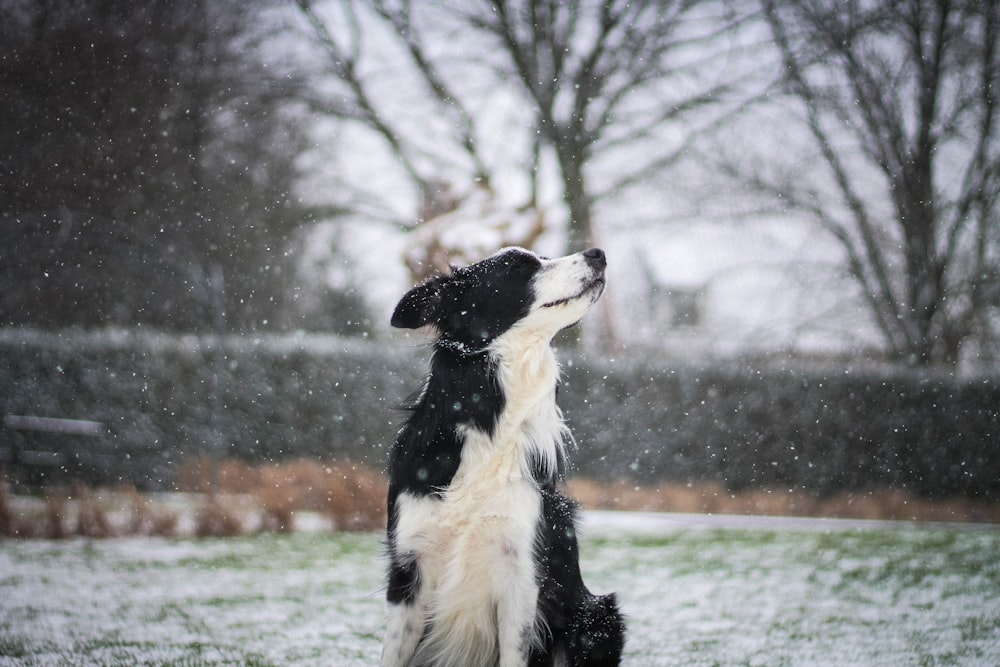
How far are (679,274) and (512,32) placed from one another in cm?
414

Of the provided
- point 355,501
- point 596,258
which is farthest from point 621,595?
point 355,501

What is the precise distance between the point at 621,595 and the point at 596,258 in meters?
1.93

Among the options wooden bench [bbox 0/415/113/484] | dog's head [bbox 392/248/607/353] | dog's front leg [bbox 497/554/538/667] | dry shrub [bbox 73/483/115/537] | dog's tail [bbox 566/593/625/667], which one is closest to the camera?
dog's front leg [bbox 497/554/538/667]

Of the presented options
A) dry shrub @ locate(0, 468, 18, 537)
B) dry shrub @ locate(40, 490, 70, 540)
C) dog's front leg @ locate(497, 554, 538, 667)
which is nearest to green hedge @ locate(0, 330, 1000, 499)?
dry shrub @ locate(40, 490, 70, 540)

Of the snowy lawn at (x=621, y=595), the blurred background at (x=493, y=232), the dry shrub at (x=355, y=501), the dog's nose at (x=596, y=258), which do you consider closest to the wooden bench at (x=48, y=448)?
the blurred background at (x=493, y=232)

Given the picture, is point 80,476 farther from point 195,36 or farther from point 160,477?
point 195,36

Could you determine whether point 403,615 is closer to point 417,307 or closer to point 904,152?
point 417,307

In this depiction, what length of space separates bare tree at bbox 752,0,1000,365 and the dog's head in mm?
8705

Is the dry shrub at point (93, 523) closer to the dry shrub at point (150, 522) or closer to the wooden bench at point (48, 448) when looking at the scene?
the dry shrub at point (150, 522)

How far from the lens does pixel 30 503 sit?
6.30m

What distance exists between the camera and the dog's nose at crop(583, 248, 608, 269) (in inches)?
97.8

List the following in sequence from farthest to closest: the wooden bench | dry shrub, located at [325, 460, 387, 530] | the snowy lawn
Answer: the wooden bench, dry shrub, located at [325, 460, 387, 530], the snowy lawn

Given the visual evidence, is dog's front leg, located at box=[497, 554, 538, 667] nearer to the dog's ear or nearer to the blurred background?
the dog's ear

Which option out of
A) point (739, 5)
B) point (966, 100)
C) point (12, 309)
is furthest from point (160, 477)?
point (966, 100)
